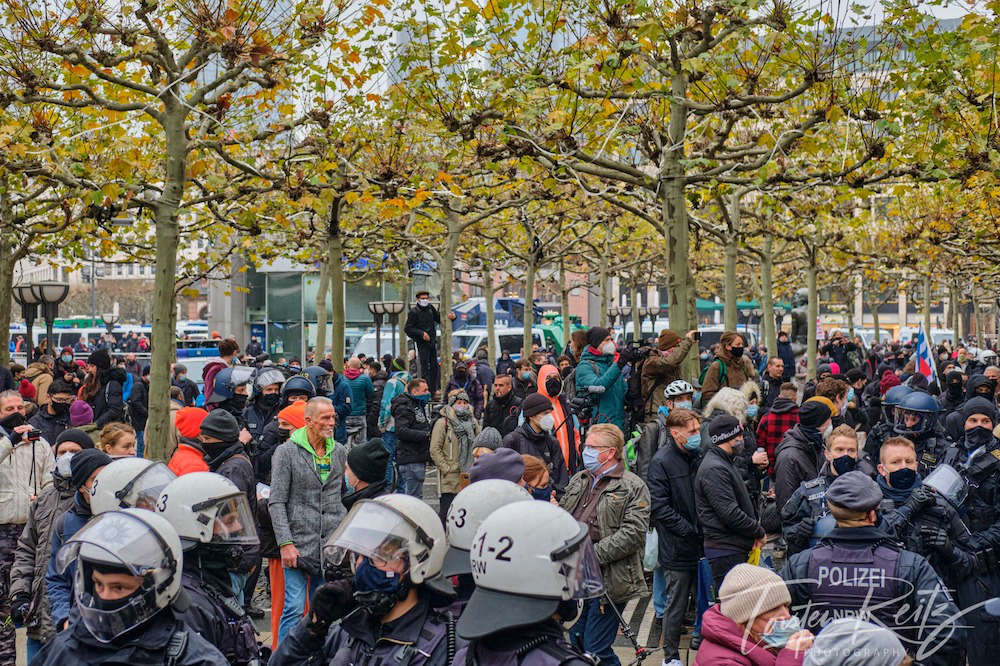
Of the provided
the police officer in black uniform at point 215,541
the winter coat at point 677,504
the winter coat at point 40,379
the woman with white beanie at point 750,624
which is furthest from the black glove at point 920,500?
the winter coat at point 40,379

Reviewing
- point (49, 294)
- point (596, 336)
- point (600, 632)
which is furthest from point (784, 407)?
point (49, 294)

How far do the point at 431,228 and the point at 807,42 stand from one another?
1324 centimetres

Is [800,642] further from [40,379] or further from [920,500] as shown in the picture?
[40,379]

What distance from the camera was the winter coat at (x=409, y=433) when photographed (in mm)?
10834

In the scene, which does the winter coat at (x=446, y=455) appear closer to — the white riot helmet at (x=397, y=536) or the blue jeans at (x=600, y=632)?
the blue jeans at (x=600, y=632)

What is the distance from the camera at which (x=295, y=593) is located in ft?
22.1

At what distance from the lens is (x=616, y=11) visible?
1014 centimetres

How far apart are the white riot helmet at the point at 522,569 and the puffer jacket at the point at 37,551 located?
3919 mm

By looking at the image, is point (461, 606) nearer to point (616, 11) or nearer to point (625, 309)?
point (616, 11)

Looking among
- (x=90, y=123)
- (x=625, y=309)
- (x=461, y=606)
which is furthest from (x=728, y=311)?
(x=625, y=309)

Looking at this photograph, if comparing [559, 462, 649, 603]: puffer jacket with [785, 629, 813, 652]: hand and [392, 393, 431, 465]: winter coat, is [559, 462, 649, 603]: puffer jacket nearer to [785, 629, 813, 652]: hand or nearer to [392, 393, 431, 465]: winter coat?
[785, 629, 813, 652]: hand

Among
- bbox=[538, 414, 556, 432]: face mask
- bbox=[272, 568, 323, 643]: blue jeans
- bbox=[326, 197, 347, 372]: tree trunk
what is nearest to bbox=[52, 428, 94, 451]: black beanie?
bbox=[272, 568, 323, 643]: blue jeans

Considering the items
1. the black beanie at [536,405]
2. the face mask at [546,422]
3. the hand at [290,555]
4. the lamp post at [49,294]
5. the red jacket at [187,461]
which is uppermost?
the lamp post at [49,294]

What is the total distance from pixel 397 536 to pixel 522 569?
2.04 feet
